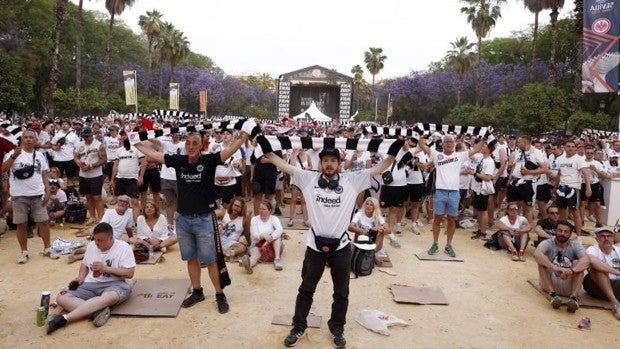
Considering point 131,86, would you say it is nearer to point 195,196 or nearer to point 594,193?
point 195,196

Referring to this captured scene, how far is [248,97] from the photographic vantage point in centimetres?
6444

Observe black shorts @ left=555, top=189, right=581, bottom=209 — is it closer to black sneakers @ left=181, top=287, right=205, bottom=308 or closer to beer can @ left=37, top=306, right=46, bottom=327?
black sneakers @ left=181, top=287, right=205, bottom=308

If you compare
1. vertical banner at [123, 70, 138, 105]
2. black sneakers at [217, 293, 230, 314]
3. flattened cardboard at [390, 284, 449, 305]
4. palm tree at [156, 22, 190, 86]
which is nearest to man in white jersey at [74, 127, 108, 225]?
black sneakers at [217, 293, 230, 314]

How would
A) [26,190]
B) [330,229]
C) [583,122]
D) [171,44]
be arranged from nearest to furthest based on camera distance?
[330,229] → [26,190] → [583,122] → [171,44]

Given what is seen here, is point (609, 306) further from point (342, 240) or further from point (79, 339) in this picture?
point (79, 339)

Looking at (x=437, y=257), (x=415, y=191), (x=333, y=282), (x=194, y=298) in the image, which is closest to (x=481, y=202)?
(x=415, y=191)

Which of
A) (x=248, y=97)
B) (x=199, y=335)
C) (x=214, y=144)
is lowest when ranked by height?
(x=199, y=335)

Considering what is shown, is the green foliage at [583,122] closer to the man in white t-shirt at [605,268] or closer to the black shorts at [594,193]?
the black shorts at [594,193]

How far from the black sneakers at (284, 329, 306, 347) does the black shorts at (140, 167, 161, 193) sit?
5611mm

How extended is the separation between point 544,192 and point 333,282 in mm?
7214

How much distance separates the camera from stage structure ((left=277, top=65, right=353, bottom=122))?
60.2 m

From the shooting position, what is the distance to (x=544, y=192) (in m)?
9.87

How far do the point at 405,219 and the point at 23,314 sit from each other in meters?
8.07

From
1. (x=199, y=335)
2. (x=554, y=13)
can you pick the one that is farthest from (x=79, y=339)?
(x=554, y=13)
